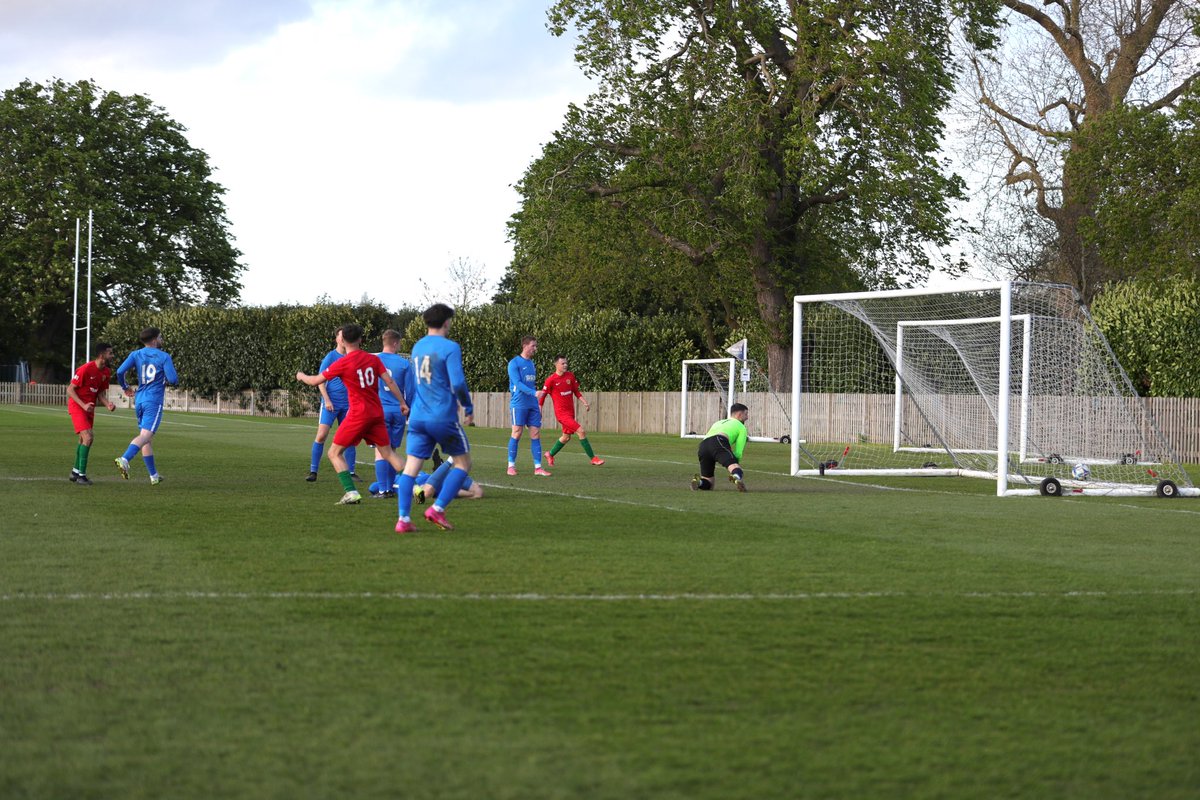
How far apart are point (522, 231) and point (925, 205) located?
38.4 ft

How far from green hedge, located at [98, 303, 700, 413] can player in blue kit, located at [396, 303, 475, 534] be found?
37116 mm

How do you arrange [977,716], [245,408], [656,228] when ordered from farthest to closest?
[245,408] < [656,228] < [977,716]

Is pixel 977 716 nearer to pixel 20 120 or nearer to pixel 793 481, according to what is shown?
pixel 793 481

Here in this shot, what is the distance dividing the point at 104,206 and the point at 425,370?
62.2m

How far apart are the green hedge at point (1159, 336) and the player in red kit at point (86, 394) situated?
69.6 ft

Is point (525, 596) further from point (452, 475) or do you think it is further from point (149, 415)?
point (149, 415)

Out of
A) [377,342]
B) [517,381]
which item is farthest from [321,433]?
[377,342]

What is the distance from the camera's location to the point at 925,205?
37.1 metres

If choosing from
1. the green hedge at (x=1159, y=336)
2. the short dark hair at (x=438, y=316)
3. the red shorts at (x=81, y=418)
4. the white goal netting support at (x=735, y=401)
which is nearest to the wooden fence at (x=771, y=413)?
the white goal netting support at (x=735, y=401)

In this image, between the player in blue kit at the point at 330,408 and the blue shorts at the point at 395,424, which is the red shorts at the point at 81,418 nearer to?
the player in blue kit at the point at 330,408

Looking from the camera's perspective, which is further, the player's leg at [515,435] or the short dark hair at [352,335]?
the player's leg at [515,435]

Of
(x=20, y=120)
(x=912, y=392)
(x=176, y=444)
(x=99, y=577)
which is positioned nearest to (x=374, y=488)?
(x=99, y=577)

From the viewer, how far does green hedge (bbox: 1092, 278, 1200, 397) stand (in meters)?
30.7

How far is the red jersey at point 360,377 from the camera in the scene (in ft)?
43.0
